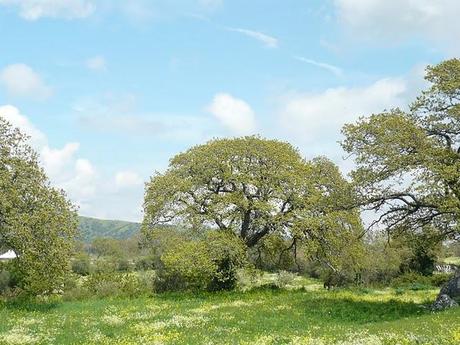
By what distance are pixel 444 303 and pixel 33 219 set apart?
26732mm

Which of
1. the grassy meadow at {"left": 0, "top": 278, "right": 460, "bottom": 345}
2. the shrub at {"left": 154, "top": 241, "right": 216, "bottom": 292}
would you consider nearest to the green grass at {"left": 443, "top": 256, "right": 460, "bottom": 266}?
the shrub at {"left": 154, "top": 241, "right": 216, "bottom": 292}

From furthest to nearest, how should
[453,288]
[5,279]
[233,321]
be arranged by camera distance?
[5,279] → [453,288] → [233,321]

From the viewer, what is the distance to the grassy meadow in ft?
69.9

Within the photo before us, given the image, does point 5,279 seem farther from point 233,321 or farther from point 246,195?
point 233,321

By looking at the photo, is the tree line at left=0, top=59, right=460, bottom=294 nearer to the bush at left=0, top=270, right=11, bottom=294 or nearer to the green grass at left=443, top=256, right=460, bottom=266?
the bush at left=0, top=270, right=11, bottom=294

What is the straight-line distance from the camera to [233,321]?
1072 inches

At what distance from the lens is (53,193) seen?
3706 cm

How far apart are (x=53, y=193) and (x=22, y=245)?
13.7 feet

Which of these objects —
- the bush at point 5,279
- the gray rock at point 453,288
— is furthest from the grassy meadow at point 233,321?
the bush at point 5,279

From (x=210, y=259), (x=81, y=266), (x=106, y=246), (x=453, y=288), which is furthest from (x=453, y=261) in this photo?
(x=106, y=246)

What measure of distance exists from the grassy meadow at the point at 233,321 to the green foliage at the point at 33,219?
2.86 meters

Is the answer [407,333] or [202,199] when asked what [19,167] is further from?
[407,333]

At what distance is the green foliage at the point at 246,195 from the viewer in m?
43.5

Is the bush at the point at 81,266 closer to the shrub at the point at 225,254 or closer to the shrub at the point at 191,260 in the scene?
the shrub at the point at 225,254
